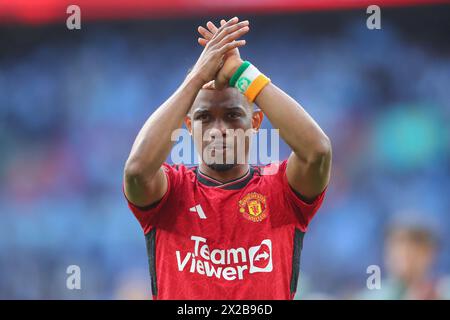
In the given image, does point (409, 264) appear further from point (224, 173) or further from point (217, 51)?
point (217, 51)

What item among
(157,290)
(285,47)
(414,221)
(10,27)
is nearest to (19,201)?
(10,27)

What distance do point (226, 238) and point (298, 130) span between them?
0.66 m

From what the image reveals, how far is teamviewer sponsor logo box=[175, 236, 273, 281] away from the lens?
342cm

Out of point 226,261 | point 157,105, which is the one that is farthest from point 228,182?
point 157,105

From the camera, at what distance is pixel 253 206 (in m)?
3.55

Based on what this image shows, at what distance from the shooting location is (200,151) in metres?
3.73

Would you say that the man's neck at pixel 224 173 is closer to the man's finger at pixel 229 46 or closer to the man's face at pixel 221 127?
the man's face at pixel 221 127

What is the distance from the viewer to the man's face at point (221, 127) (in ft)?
12.0

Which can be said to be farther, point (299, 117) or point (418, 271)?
point (418, 271)

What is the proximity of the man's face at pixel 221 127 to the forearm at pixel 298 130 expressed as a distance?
30 centimetres
